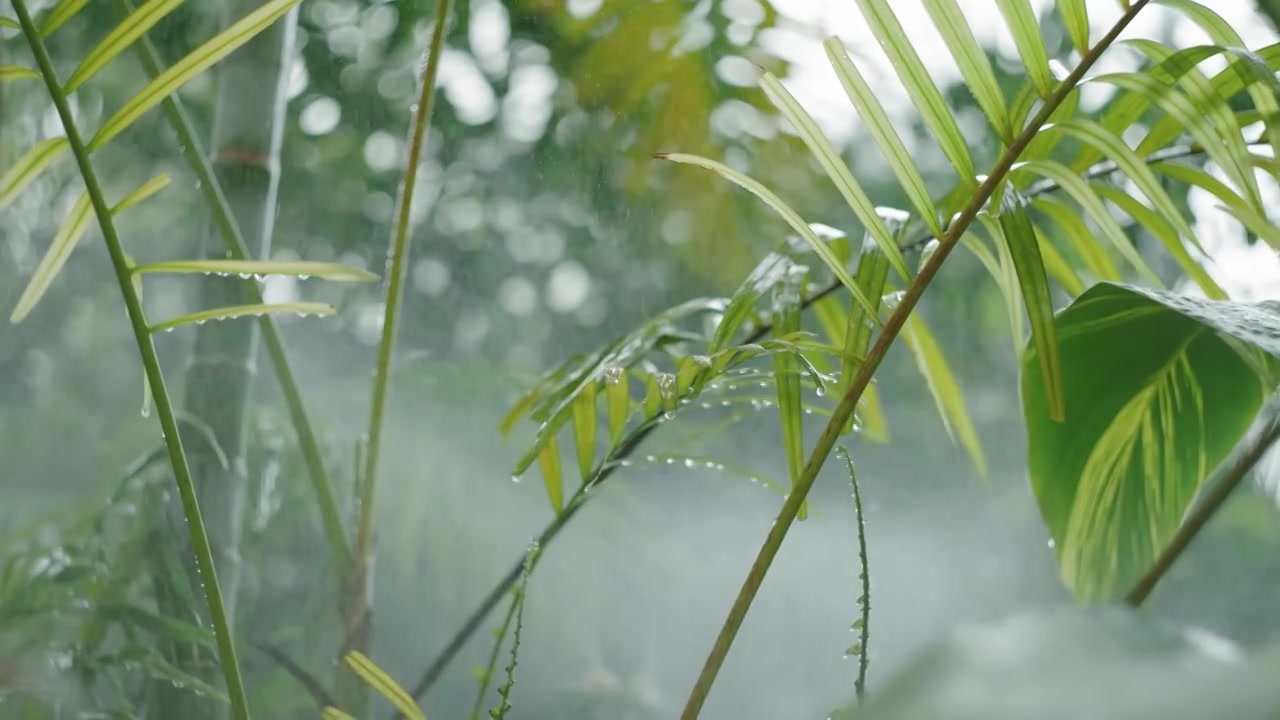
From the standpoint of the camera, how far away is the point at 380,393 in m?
0.80

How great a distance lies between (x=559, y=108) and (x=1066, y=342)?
54cm

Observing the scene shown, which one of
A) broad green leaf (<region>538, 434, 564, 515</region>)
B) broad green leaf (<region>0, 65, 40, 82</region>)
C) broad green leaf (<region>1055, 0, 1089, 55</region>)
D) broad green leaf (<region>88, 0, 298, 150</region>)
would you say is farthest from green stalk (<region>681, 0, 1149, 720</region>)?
broad green leaf (<region>0, 65, 40, 82</region>)

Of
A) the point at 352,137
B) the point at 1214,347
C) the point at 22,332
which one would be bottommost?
the point at 1214,347

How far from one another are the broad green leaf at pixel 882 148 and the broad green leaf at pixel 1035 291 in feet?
0.11

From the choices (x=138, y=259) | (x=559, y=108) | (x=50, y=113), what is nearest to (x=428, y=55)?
(x=559, y=108)

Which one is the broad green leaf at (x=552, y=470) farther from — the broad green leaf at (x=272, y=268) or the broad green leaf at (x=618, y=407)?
the broad green leaf at (x=272, y=268)

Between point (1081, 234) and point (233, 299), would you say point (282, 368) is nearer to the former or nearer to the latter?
point (233, 299)

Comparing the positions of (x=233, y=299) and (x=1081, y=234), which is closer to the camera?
(x=1081, y=234)

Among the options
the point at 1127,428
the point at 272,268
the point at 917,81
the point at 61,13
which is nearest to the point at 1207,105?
the point at 917,81

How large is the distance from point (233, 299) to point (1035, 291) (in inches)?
28.1

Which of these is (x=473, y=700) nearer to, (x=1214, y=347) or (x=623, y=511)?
(x=623, y=511)

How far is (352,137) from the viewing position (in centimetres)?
103

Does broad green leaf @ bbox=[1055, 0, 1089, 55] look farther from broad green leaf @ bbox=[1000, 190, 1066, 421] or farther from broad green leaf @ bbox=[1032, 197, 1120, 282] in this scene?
broad green leaf @ bbox=[1032, 197, 1120, 282]

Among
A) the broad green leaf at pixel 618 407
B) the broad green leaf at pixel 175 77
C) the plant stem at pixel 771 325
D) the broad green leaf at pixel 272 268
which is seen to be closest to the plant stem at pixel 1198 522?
the plant stem at pixel 771 325
